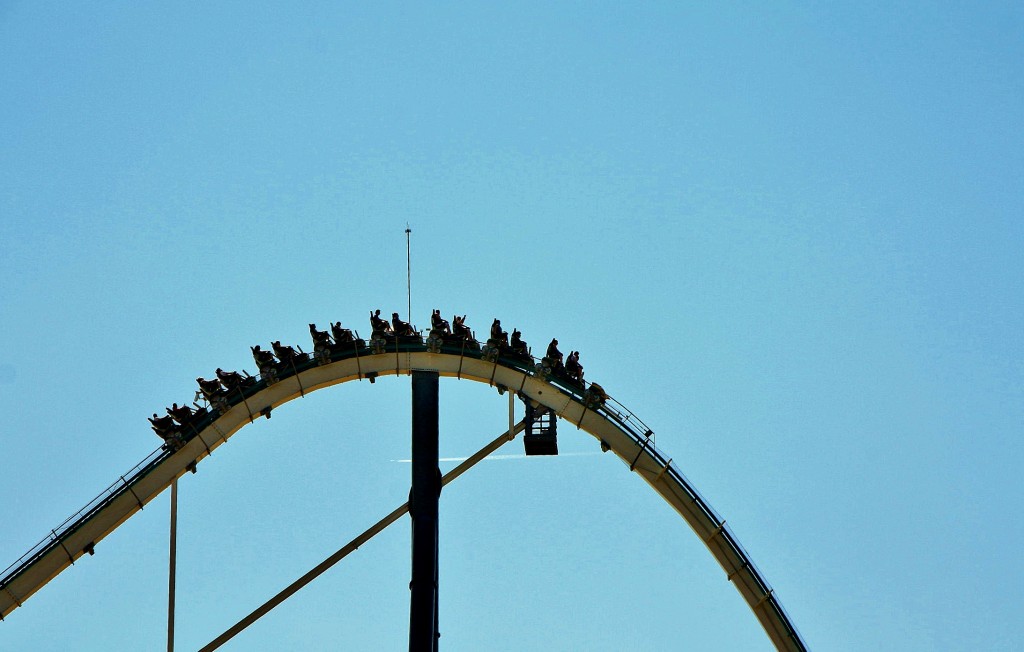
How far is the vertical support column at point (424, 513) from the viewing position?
156 ft

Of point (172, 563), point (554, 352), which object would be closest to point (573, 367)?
point (554, 352)

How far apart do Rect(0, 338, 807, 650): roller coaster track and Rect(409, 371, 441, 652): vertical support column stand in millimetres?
817

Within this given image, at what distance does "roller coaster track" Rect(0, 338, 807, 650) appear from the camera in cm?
4934

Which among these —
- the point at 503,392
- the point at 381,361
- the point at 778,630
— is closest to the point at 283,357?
the point at 381,361

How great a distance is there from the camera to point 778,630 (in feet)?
166

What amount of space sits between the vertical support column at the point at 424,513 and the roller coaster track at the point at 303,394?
0.82 m

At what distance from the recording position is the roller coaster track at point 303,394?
→ 1943 inches

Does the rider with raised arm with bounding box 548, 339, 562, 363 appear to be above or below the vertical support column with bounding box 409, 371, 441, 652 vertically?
above

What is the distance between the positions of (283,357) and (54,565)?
7447 millimetres

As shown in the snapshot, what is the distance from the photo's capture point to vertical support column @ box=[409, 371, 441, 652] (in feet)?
156

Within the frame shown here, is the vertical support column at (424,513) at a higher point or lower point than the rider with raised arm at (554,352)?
lower

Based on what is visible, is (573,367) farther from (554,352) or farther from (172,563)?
(172,563)

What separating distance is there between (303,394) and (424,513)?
421cm

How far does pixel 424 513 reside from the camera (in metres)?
48.6
